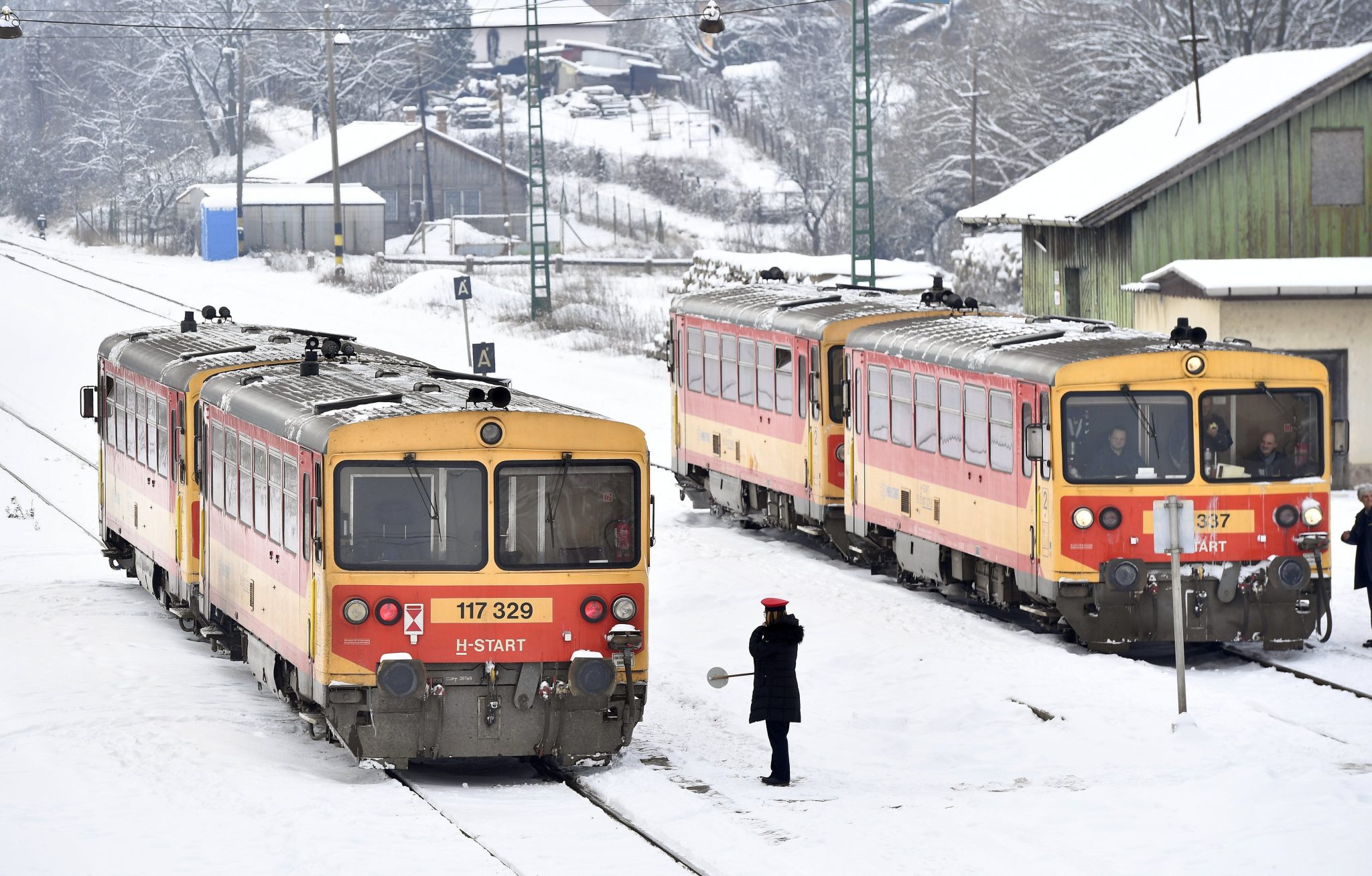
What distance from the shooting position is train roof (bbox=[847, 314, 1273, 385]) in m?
17.2

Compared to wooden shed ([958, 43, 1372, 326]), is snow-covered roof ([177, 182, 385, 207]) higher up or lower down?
higher up

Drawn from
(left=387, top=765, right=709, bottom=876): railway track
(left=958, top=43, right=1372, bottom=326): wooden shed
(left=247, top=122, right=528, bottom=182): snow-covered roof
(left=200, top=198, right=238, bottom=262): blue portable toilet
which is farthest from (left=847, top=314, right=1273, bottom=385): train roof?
(left=247, top=122, right=528, bottom=182): snow-covered roof

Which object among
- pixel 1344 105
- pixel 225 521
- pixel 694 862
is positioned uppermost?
pixel 1344 105

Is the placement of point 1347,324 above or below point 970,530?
above

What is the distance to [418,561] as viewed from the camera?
42.0 feet

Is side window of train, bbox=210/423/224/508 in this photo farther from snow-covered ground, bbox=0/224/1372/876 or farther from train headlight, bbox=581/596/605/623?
train headlight, bbox=581/596/605/623

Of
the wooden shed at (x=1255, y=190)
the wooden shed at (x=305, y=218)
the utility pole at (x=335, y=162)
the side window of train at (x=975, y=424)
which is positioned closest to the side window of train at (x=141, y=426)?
the side window of train at (x=975, y=424)

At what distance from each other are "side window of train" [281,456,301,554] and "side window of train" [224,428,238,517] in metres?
1.64

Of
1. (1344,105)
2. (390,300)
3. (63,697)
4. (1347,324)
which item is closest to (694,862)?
(63,697)

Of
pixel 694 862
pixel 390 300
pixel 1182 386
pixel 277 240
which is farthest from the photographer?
pixel 277 240

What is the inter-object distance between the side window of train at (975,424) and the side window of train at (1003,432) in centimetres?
18

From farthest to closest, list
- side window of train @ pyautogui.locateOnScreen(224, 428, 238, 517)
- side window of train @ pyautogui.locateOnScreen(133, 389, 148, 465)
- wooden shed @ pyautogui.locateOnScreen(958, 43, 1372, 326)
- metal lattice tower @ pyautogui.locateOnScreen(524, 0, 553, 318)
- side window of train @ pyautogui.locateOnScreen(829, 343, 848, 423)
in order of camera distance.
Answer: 1. metal lattice tower @ pyautogui.locateOnScreen(524, 0, 553, 318)
2. wooden shed @ pyautogui.locateOnScreen(958, 43, 1372, 326)
3. side window of train @ pyautogui.locateOnScreen(829, 343, 848, 423)
4. side window of train @ pyautogui.locateOnScreen(133, 389, 148, 465)
5. side window of train @ pyautogui.locateOnScreen(224, 428, 238, 517)

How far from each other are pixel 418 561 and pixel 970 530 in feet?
24.2

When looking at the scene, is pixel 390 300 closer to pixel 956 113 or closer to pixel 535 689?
pixel 956 113
